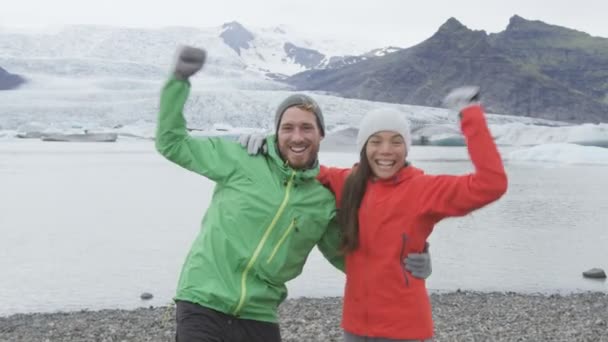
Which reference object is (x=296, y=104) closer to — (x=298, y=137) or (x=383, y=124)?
(x=298, y=137)

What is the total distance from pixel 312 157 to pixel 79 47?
10205 centimetres

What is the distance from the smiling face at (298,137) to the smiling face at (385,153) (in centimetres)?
21

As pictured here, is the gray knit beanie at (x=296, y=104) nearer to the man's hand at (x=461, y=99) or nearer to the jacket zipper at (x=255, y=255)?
the jacket zipper at (x=255, y=255)

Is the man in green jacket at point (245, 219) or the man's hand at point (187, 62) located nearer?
the man in green jacket at point (245, 219)

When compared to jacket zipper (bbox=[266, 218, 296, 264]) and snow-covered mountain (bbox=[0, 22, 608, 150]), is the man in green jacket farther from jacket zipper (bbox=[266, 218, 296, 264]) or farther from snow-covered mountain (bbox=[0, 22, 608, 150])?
snow-covered mountain (bbox=[0, 22, 608, 150])

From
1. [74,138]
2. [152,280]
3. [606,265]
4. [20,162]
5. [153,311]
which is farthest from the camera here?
[74,138]

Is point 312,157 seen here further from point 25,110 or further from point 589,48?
point 589,48

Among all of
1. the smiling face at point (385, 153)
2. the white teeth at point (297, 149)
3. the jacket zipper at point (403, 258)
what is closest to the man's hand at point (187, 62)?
the white teeth at point (297, 149)

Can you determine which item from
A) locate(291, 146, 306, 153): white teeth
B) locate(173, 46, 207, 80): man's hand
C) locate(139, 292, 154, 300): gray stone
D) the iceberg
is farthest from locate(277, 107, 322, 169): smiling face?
the iceberg

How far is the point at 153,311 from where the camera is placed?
28.0 ft

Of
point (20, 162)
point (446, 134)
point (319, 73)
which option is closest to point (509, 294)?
point (20, 162)

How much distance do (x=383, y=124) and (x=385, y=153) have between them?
115mm

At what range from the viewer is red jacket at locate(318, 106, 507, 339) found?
257 centimetres

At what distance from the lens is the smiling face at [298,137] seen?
2.72m
